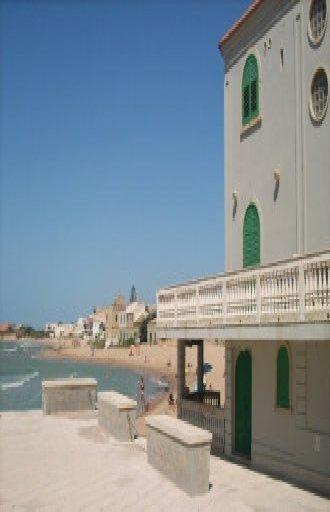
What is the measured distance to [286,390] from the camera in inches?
519

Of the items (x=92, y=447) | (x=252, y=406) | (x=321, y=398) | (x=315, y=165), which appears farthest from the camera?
(x=92, y=447)

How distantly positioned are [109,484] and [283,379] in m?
4.05

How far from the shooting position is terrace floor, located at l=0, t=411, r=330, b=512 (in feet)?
35.1

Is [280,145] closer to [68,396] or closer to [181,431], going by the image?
[181,431]

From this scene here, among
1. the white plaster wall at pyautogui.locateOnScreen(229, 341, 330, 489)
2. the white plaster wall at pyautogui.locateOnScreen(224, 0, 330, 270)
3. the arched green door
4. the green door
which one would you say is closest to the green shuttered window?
the white plaster wall at pyautogui.locateOnScreen(224, 0, 330, 270)

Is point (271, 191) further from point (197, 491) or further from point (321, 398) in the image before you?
point (197, 491)

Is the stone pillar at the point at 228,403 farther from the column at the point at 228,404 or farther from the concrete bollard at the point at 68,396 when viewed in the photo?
the concrete bollard at the point at 68,396

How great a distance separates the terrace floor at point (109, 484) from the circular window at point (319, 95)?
7118 mm

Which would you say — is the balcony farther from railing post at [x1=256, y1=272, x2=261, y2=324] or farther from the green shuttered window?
the green shuttered window

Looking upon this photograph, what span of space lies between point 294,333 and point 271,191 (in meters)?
5.25

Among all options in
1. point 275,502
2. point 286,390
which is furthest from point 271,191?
point 275,502

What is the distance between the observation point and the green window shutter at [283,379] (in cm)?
1313

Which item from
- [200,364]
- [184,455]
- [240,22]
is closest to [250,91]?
[240,22]

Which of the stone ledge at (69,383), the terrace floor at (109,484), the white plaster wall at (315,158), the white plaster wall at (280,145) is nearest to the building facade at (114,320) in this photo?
the stone ledge at (69,383)
